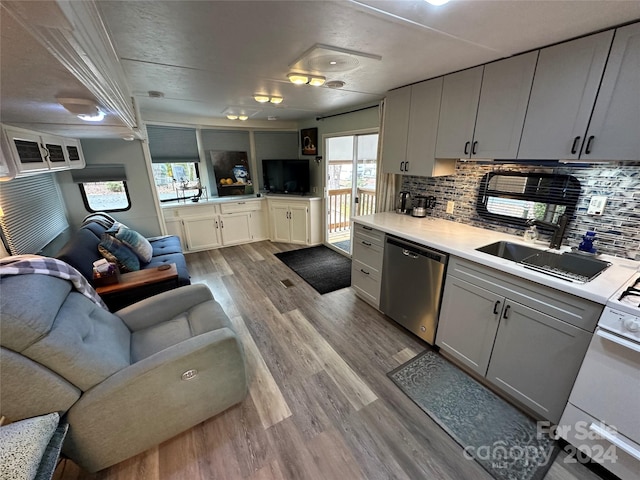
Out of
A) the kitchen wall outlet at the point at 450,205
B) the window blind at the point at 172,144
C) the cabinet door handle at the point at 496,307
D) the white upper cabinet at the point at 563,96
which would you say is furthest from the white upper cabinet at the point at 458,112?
the window blind at the point at 172,144

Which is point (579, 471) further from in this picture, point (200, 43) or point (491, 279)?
point (200, 43)

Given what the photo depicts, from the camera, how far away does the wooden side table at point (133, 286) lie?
205 cm

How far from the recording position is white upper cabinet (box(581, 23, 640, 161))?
1296 millimetres

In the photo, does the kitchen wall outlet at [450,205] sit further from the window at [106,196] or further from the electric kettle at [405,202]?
the window at [106,196]

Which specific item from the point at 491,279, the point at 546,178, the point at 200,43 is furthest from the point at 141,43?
the point at 546,178

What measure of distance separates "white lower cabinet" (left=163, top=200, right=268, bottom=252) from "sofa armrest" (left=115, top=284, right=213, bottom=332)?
257cm

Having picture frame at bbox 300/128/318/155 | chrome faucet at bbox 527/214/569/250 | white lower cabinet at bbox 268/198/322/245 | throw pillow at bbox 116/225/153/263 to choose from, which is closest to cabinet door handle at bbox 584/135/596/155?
chrome faucet at bbox 527/214/569/250

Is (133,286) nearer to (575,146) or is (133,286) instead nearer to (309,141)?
(575,146)

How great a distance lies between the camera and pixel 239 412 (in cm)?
173

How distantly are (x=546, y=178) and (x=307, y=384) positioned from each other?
7.71 feet

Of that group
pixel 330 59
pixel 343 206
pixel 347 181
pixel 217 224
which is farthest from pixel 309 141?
pixel 330 59

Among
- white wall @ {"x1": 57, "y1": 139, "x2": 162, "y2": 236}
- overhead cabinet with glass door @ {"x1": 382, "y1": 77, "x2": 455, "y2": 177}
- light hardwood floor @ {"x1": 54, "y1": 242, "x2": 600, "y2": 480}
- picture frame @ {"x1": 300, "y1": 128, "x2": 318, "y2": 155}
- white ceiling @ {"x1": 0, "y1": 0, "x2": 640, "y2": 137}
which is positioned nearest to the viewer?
Result: white ceiling @ {"x1": 0, "y1": 0, "x2": 640, "y2": 137}

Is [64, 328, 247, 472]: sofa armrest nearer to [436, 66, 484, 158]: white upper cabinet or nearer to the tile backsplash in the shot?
[436, 66, 484, 158]: white upper cabinet

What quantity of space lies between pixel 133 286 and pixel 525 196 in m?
3.25
